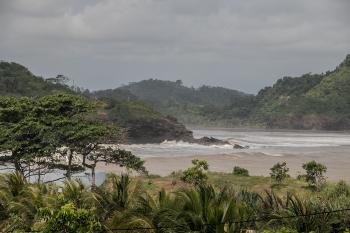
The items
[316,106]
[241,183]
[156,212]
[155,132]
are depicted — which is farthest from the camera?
[316,106]

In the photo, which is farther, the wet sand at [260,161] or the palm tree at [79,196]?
the wet sand at [260,161]

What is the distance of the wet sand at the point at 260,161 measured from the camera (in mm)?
55750

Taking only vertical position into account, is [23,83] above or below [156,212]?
above

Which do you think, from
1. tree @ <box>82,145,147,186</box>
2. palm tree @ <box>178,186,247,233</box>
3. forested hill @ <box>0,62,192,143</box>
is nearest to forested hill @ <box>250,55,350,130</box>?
forested hill @ <box>0,62,192,143</box>

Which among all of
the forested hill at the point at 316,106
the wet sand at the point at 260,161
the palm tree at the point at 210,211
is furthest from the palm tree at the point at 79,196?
the forested hill at the point at 316,106

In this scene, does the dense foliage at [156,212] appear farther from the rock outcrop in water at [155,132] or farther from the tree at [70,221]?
the rock outcrop in water at [155,132]

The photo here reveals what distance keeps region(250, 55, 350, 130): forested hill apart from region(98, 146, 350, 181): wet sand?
279ft

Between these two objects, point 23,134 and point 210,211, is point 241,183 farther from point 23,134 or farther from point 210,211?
point 210,211

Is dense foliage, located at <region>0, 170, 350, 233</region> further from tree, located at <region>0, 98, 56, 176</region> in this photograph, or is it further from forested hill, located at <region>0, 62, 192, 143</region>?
forested hill, located at <region>0, 62, 192, 143</region>

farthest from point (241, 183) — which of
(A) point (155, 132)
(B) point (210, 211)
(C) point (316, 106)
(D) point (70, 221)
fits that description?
(C) point (316, 106)

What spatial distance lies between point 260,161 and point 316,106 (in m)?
109

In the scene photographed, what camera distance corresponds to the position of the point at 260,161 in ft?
219

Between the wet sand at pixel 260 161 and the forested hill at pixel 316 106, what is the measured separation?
8494cm

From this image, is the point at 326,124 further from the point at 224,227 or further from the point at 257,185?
the point at 224,227
